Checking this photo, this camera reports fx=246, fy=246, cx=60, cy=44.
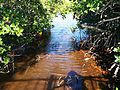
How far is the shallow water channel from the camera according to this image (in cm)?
944

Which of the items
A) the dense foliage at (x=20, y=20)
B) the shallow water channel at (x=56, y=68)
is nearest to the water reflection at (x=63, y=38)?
the shallow water channel at (x=56, y=68)

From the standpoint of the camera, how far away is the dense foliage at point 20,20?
806cm

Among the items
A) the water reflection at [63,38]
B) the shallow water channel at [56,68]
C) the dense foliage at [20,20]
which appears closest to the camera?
the dense foliage at [20,20]

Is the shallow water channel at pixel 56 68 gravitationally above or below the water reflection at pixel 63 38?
below

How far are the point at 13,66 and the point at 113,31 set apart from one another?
4.82 m

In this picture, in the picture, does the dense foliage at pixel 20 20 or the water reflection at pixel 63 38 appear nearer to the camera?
the dense foliage at pixel 20 20

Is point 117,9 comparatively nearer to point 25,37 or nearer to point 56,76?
point 56,76

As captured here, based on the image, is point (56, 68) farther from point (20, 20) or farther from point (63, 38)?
point (63, 38)

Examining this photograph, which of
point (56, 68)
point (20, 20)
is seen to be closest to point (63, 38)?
point (56, 68)

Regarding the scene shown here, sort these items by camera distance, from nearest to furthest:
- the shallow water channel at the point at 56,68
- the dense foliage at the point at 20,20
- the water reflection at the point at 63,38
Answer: the dense foliage at the point at 20,20, the shallow water channel at the point at 56,68, the water reflection at the point at 63,38

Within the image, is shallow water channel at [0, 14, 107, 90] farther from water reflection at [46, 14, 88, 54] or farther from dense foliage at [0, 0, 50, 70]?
dense foliage at [0, 0, 50, 70]

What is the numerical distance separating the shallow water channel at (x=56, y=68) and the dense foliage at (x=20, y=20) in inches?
43.3

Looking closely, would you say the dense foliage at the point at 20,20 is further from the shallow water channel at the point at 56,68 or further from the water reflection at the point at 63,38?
the water reflection at the point at 63,38

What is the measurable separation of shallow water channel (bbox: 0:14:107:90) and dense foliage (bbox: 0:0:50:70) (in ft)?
3.61
